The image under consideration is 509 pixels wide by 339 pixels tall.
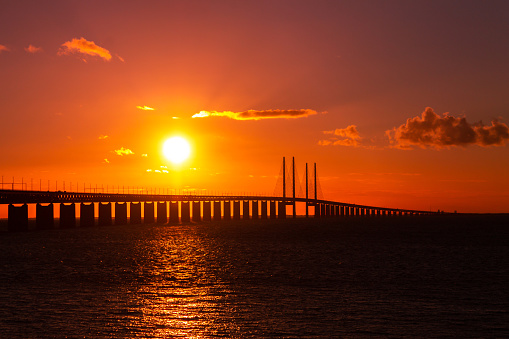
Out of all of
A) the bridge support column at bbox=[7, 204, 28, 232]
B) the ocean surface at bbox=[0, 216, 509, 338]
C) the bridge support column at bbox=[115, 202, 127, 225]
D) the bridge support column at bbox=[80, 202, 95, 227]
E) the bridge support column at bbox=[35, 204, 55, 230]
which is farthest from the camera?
the bridge support column at bbox=[115, 202, 127, 225]

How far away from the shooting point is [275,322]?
23.4 metres

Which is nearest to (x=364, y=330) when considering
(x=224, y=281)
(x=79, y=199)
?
(x=224, y=281)

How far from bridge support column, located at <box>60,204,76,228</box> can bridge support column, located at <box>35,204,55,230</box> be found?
8774 millimetres

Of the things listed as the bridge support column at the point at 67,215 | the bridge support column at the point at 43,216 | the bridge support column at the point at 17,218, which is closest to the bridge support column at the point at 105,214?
the bridge support column at the point at 67,215

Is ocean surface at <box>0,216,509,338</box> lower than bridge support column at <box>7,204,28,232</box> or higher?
higher

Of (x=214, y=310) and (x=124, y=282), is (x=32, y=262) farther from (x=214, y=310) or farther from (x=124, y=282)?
(x=214, y=310)

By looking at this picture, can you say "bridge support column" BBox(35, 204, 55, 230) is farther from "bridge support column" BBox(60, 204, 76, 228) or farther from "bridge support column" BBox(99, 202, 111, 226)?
"bridge support column" BBox(99, 202, 111, 226)

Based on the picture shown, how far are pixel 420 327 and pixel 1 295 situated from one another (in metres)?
→ 22.1

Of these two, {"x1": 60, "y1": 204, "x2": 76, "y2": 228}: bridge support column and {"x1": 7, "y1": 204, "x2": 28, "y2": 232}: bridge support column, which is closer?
{"x1": 7, "y1": 204, "x2": 28, "y2": 232}: bridge support column

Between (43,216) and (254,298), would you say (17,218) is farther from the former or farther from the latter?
(254,298)

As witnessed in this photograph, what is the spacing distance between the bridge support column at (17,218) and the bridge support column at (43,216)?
9469mm

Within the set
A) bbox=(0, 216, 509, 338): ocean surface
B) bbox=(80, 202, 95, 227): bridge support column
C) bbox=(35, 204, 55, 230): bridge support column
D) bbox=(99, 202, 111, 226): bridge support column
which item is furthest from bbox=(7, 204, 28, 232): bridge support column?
bbox=(0, 216, 509, 338): ocean surface

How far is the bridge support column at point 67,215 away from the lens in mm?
158500

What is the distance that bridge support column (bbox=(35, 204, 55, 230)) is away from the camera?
146 meters
